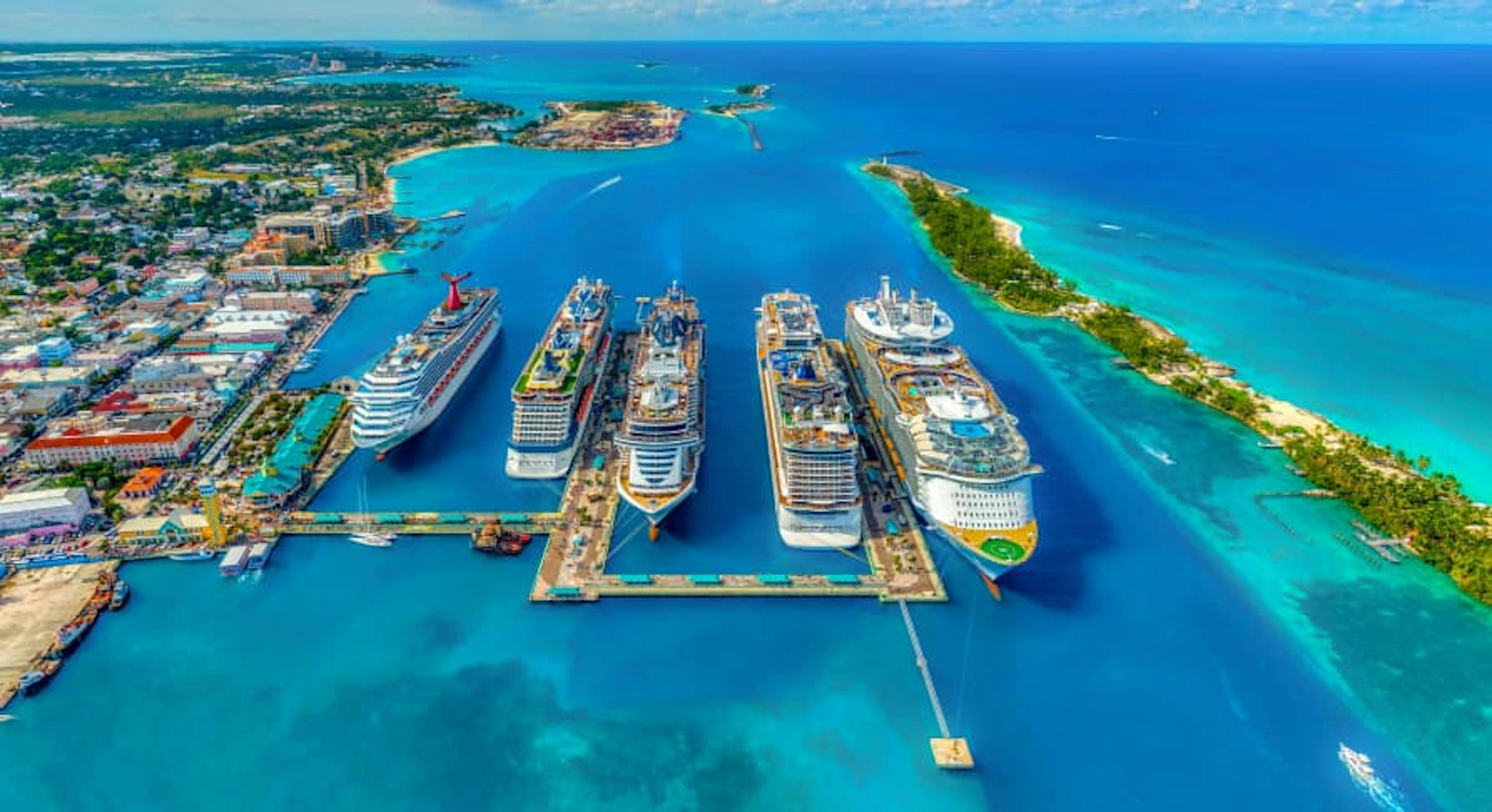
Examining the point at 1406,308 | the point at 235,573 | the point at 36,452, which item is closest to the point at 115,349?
the point at 36,452

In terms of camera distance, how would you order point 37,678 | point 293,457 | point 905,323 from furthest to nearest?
point 905,323 < point 293,457 < point 37,678

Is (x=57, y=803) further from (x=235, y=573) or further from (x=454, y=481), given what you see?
(x=454, y=481)

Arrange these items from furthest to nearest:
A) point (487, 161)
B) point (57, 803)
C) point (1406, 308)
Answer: point (487, 161) < point (1406, 308) < point (57, 803)

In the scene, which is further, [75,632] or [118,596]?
[118,596]

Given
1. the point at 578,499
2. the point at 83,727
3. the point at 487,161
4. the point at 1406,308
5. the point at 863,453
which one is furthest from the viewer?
the point at 487,161

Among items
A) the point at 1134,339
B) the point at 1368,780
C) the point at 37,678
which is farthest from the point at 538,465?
the point at 1134,339

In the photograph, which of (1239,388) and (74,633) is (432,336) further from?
(1239,388)

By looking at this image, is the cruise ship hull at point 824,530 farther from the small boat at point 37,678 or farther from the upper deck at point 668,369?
the small boat at point 37,678

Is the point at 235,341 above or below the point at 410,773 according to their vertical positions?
above
